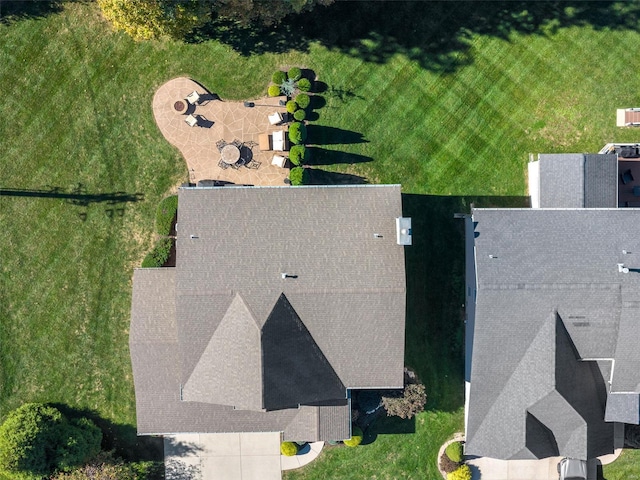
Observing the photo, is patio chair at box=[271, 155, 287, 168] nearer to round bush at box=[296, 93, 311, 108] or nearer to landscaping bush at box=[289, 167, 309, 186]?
landscaping bush at box=[289, 167, 309, 186]

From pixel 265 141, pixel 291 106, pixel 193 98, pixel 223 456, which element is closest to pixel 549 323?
pixel 265 141

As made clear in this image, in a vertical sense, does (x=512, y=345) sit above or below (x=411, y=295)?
below

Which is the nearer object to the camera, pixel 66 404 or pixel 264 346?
pixel 264 346

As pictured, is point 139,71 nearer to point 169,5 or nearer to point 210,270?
point 169,5

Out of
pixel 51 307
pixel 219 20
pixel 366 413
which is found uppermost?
pixel 219 20

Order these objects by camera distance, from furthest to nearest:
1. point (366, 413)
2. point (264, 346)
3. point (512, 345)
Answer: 1. point (366, 413)
2. point (512, 345)
3. point (264, 346)

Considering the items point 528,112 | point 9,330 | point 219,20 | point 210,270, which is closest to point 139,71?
point 219,20
